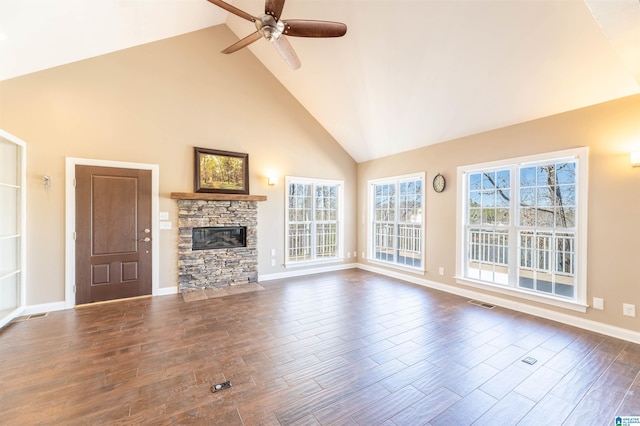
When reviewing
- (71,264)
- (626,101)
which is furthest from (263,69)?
(626,101)

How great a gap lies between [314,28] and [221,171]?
3.21 metres

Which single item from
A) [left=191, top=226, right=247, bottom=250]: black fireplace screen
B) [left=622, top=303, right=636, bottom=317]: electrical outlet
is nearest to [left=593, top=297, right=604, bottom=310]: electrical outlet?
[left=622, top=303, right=636, bottom=317]: electrical outlet

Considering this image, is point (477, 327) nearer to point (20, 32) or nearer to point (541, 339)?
point (541, 339)

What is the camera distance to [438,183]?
203 inches

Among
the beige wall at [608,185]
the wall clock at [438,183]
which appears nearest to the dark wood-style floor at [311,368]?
the beige wall at [608,185]

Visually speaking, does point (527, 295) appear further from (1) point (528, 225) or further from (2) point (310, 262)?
(2) point (310, 262)

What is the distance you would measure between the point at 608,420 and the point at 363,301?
2.83m

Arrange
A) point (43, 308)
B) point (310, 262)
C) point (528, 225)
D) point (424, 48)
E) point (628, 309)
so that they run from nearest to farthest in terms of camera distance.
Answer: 1. point (628, 309)
2. point (424, 48)
3. point (43, 308)
4. point (528, 225)
5. point (310, 262)

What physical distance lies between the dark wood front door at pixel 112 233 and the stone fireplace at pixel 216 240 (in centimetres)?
55

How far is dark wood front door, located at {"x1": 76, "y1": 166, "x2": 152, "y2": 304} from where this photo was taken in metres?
4.16

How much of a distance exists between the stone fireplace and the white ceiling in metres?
2.50

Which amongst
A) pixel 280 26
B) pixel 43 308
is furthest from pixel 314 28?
pixel 43 308

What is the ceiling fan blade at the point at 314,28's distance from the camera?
9.35 feet

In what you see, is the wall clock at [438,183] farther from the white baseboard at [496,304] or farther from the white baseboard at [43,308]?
the white baseboard at [43,308]
